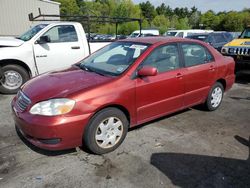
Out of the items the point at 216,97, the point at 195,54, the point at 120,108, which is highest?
the point at 195,54

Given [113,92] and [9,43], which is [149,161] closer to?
[113,92]

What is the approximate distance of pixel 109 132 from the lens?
378cm

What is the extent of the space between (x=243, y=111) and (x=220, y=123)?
105 cm

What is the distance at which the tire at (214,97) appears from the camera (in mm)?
5480

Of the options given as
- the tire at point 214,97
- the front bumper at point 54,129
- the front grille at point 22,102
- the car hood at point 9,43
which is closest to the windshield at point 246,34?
the tire at point 214,97

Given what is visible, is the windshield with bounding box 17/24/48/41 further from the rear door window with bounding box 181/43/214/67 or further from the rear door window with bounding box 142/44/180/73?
the rear door window with bounding box 181/43/214/67

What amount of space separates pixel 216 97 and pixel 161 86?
6.31 feet

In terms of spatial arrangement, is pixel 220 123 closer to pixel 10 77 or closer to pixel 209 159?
pixel 209 159

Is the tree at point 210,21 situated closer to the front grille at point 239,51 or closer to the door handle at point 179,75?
the front grille at point 239,51

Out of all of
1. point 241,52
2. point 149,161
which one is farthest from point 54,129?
point 241,52

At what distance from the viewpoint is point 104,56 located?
15.6 feet

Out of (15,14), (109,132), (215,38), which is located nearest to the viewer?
(109,132)

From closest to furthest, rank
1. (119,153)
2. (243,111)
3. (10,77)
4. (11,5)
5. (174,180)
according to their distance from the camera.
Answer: (174,180), (119,153), (243,111), (10,77), (11,5)

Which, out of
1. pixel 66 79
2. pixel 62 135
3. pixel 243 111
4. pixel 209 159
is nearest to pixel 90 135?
pixel 62 135
